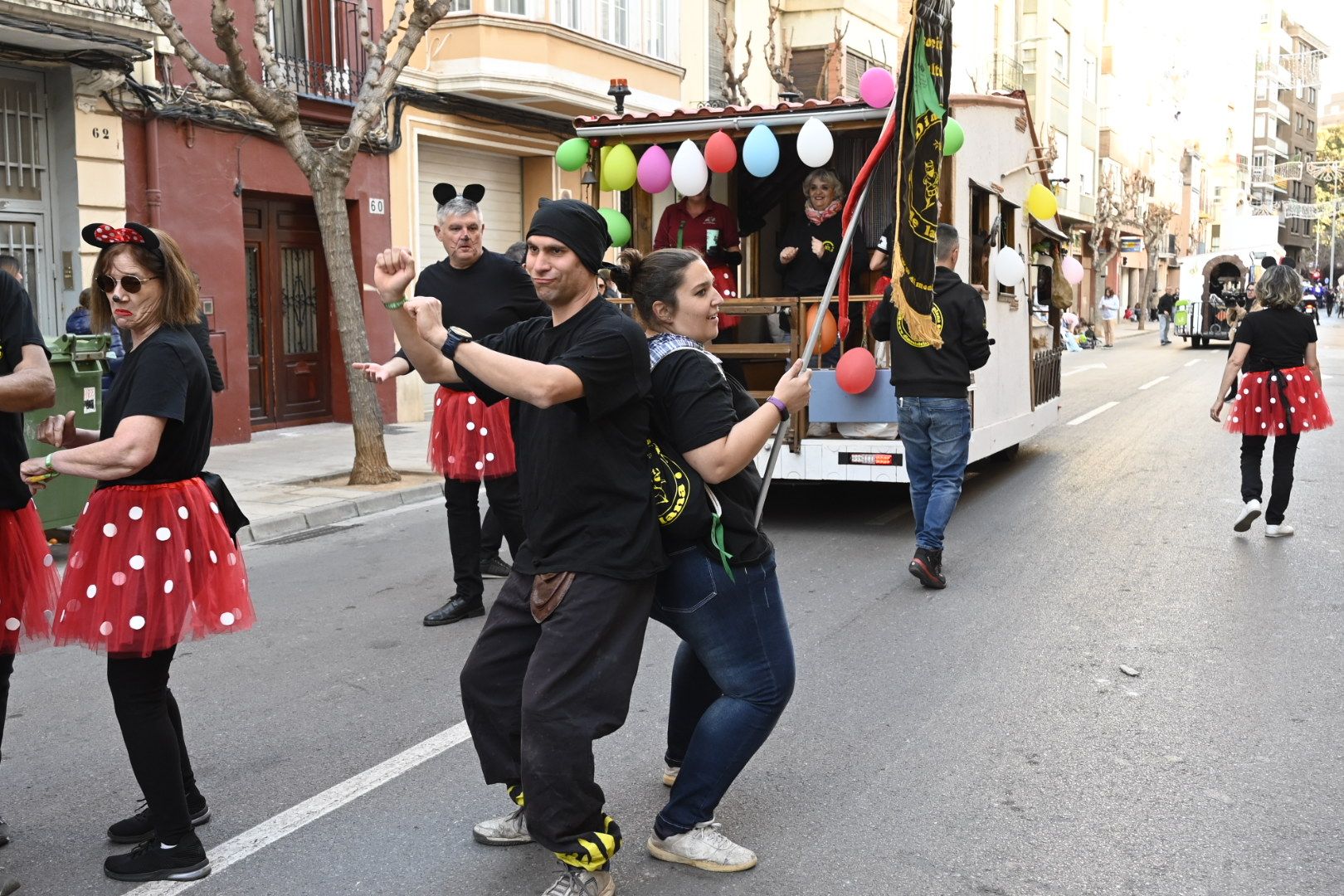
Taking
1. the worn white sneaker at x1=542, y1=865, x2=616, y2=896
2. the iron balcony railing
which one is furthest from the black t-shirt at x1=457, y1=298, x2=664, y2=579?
the iron balcony railing

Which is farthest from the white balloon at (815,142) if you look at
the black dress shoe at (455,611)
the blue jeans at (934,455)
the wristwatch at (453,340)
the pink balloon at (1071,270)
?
the wristwatch at (453,340)

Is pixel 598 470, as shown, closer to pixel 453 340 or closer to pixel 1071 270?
pixel 453 340

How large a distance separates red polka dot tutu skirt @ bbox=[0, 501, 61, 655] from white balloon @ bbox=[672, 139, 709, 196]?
20.4ft

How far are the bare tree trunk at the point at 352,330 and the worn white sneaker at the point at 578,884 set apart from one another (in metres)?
8.38

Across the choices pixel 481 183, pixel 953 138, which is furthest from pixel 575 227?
pixel 481 183

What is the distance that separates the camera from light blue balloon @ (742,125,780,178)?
9008mm

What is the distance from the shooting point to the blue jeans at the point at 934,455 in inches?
280

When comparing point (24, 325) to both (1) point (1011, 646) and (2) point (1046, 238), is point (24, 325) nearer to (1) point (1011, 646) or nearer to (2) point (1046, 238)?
(1) point (1011, 646)

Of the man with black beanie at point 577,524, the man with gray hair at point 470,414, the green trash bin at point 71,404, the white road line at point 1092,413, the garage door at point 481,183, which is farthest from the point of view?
the garage door at point 481,183

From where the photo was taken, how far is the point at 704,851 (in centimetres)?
359

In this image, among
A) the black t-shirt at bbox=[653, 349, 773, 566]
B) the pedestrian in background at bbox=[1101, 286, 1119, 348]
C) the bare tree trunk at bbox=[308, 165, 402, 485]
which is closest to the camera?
the black t-shirt at bbox=[653, 349, 773, 566]

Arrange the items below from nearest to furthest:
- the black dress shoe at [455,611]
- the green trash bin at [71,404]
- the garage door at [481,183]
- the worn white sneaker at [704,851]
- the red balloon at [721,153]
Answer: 1. the worn white sneaker at [704,851]
2. the black dress shoe at [455,611]
3. the green trash bin at [71,404]
4. the red balloon at [721,153]
5. the garage door at [481,183]

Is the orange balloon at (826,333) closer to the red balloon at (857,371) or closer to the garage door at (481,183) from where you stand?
the red balloon at (857,371)

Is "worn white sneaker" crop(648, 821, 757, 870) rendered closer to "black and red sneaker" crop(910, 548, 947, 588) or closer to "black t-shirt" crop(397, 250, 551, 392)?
"black t-shirt" crop(397, 250, 551, 392)
